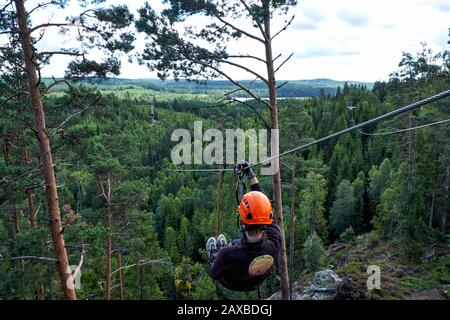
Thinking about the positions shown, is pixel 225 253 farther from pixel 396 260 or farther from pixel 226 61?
pixel 396 260

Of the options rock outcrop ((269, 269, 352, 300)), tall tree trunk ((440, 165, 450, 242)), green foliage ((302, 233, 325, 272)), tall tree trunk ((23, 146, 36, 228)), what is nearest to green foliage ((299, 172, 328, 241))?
green foliage ((302, 233, 325, 272))

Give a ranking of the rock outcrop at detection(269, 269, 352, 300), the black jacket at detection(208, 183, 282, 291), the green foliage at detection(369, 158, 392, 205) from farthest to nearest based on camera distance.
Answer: the green foliage at detection(369, 158, 392, 205)
the rock outcrop at detection(269, 269, 352, 300)
the black jacket at detection(208, 183, 282, 291)

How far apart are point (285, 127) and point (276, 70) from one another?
988 cm

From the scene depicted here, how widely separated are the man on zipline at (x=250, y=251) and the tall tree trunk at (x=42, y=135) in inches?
158

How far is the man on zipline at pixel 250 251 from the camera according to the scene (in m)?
3.43

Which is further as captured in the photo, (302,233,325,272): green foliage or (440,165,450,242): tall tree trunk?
(302,233,325,272): green foliage

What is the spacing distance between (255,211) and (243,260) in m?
0.45

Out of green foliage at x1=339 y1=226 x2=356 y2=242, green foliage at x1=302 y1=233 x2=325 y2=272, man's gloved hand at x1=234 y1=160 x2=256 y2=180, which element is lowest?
green foliage at x1=339 y1=226 x2=356 y2=242

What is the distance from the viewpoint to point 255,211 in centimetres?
340

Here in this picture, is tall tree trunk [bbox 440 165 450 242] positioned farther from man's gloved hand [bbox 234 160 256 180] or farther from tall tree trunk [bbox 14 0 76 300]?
man's gloved hand [bbox 234 160 256 180]

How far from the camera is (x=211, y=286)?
24344 mm

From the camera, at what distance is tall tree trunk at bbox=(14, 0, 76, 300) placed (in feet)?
20.9

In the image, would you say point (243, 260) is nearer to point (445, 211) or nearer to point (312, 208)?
point (445, 211)

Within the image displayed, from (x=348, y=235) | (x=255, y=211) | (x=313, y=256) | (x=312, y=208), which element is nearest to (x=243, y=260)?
(x=255, y=211)
